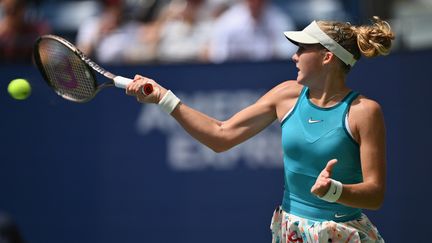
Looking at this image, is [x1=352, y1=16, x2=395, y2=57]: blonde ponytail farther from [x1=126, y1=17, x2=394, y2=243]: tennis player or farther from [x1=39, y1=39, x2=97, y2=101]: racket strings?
[x1=39, y1=39, x2=97, y2=101]: racket strings

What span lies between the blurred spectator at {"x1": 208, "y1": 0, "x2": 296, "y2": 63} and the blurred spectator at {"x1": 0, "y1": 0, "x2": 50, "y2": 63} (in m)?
1.55

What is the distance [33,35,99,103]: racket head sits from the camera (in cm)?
459

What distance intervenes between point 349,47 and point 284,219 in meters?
0.88

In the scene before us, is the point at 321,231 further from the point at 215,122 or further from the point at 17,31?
the point at 17,31

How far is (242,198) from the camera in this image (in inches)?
259

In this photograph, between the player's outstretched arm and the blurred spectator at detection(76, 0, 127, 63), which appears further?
the blurred spectator at detection(76, 0, 127, 63)

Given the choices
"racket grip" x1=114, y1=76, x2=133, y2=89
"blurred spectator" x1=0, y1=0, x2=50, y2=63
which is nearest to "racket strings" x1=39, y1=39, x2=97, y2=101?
"racket grip" x1=114, y1=76, x2=133, y2=89

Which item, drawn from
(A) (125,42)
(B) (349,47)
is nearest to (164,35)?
(A) (125,42)

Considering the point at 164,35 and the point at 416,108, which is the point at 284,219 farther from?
the point at 164,35

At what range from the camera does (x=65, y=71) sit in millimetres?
4777

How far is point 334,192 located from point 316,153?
14.5 inches

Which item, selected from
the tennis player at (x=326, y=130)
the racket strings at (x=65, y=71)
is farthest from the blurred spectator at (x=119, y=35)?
the tennis player at (x=326, y=130)

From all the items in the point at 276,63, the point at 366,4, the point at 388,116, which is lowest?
the point at 388,116

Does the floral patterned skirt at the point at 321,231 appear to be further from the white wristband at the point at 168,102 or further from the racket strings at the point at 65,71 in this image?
the racket strings at the point at 65,71
